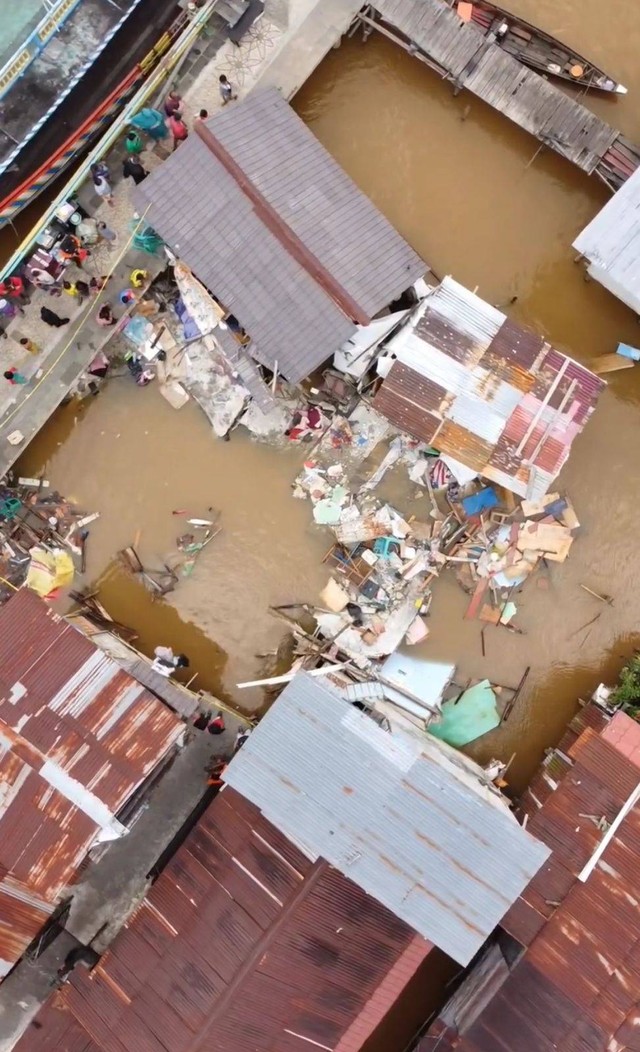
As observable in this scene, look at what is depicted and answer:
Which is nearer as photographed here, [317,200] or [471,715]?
[317,200]

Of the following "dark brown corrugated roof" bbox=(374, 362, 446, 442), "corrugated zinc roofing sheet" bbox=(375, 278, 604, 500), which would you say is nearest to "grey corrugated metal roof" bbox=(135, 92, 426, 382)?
"corrugated zinc roofing sheet" bbox=(375, 278, 604, 500)

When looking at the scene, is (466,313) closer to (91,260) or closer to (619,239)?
(619,239)

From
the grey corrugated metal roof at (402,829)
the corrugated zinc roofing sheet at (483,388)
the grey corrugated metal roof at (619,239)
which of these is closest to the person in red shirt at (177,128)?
the corrugated zinc roofing sheet at (483,388)

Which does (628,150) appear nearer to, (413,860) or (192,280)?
(192,280)

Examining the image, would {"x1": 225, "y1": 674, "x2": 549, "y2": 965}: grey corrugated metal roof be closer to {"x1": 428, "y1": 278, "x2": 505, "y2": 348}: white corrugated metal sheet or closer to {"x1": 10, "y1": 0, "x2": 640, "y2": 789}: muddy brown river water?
{"x1": 10, "y1": 0, "x2": 640, "y2": 789}: muddy brown river water

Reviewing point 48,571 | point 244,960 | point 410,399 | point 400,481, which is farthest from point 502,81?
point 244,960

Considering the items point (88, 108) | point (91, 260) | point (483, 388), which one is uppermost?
point (88, 108)
